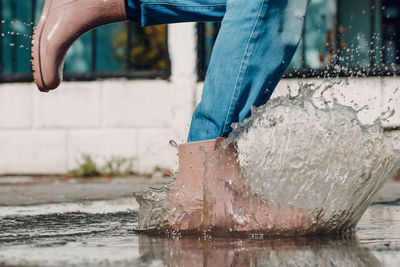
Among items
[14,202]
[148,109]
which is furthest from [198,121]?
[148,109]

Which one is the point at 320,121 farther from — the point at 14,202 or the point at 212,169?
the point at 14,202

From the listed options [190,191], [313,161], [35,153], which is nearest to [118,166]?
[35,153]

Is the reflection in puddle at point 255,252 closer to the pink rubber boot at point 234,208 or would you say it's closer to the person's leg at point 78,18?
the pink rubber boot at point 234,208

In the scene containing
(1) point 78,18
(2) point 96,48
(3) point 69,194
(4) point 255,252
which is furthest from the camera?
(2) point 96,48

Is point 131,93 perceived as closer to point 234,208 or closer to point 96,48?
point 96,48

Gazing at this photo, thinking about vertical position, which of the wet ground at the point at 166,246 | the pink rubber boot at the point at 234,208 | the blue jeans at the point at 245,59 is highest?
the blue jeans at the point at 245,59

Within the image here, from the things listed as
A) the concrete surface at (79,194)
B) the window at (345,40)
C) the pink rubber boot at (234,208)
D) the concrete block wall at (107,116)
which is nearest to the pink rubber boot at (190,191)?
the pink rubber boot at (234,208)

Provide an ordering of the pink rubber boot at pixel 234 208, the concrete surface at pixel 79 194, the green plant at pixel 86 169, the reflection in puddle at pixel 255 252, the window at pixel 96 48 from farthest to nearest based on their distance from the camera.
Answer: the window at pixel 96 48, the green plant at pixel 86 169, the concrete surface at pixel 79 194, the pink rubber boot at pixel 234 208, the reflection in puddle at pixel 255 252

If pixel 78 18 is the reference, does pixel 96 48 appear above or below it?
above

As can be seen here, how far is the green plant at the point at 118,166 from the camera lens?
20.2 feet

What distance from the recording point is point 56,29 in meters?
2.45

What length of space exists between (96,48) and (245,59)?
506cm

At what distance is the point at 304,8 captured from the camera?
2176mm

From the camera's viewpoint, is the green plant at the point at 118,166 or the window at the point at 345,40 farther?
the window at the point at 345,40
